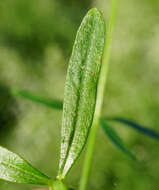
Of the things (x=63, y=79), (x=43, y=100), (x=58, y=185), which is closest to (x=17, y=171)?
(x=58, y=185)

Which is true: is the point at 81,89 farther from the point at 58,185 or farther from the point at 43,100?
the point at 43,100

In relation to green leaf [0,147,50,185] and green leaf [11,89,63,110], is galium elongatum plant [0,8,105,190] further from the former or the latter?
green leaf [11,89,63,110]

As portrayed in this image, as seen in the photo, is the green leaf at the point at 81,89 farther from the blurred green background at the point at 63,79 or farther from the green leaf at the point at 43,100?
the blurred green background at the point at 63,79

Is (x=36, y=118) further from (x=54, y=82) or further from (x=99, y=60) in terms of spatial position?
(x=99, y=60)

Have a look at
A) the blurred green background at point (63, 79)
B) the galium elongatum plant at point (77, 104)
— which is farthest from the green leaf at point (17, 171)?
the blurred green background at point (63, 79)

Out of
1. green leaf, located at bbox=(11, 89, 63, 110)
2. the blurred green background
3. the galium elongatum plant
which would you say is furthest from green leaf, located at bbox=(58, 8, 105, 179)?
the blurred green background
